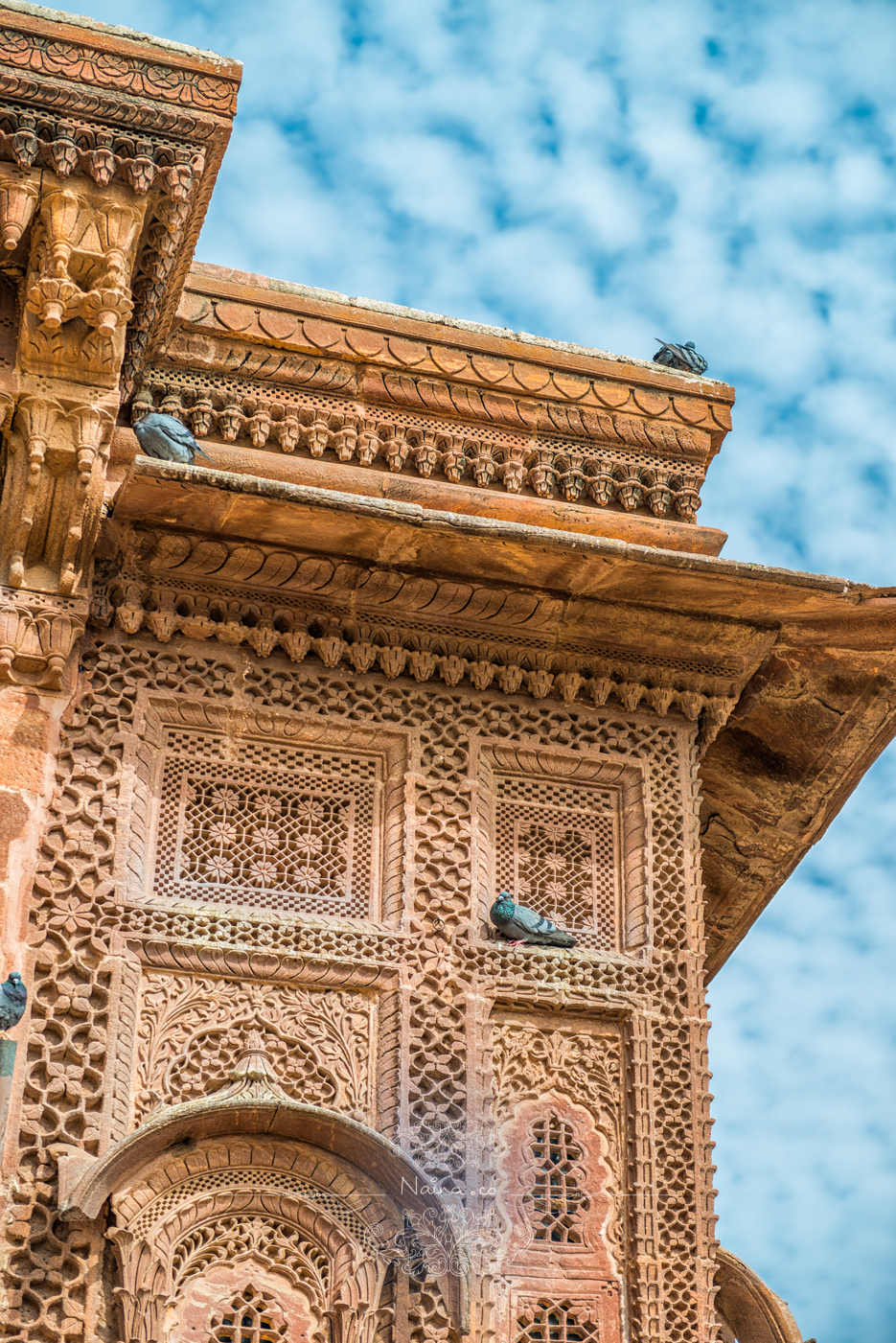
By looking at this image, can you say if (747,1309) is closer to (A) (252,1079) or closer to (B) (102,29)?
(A) (252,1079)

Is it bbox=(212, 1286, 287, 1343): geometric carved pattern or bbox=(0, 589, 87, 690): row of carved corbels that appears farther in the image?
bbox=(0, 589, 87, 690): row of carved corbels

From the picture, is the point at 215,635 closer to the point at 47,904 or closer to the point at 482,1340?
the point at 47,904

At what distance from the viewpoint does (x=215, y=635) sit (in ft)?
27.6

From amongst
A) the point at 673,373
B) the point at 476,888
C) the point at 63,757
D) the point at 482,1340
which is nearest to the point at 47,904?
the point at 63,757

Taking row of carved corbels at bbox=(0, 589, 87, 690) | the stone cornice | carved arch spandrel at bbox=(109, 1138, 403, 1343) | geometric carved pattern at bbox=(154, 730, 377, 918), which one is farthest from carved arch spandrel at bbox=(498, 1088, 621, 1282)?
the stone cornice

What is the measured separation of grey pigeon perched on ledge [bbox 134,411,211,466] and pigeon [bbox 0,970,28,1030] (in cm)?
214

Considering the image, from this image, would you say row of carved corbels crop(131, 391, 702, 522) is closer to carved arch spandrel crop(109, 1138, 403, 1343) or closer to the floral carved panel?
the floral carved panel

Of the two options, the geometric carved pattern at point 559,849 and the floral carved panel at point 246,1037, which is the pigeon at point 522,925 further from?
A: the floral carved panel at point 246,1037

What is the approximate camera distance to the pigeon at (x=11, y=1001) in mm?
7125

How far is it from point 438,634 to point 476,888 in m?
1.08

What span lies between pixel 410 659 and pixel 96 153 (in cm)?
231

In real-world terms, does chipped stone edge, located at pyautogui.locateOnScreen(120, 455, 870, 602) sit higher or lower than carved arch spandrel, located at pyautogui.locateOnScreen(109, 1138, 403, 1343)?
higher

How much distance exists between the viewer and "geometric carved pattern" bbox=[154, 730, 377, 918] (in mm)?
7980

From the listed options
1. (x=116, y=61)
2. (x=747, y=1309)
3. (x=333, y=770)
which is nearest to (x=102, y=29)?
(x=116, y=61)
